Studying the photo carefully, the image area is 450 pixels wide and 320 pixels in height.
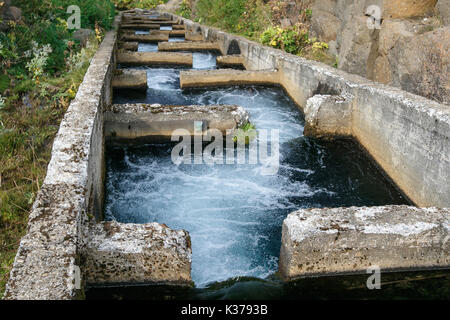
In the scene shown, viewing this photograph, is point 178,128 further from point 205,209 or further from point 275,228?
point 275,228

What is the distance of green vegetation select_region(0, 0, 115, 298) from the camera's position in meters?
3.67

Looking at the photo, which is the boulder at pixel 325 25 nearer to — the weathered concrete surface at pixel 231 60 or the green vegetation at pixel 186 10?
the weathered concrete surface at pixel 231 60

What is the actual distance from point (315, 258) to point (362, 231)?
1.47ft

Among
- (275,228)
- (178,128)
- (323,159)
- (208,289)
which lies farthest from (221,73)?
(208,289)

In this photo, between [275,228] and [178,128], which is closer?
[275,228]

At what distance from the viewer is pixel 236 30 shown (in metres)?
15.4

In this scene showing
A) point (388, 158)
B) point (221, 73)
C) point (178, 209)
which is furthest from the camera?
point (221, 73)

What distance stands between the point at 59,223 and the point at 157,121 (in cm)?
372

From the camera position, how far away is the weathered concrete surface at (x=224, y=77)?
30.9ft

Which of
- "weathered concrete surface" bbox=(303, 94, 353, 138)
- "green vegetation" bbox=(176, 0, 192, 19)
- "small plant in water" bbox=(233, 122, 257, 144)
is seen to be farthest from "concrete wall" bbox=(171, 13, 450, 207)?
"green vegetation" bbox=(176, 0, 192, 19)

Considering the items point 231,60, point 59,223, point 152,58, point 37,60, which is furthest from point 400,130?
point 152,58

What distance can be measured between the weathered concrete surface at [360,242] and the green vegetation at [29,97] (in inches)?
87.6

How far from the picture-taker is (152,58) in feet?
38.4

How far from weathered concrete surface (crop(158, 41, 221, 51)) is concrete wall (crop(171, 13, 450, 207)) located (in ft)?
22.4
